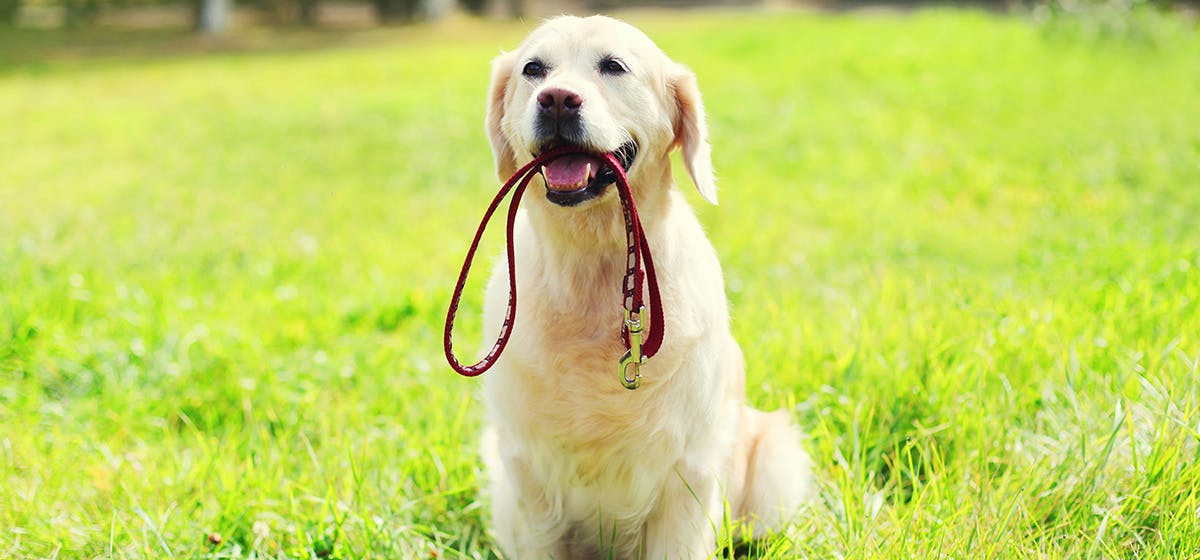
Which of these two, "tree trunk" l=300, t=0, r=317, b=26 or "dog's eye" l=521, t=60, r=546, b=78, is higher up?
"dog's eye" l=521, t=60, r=546, b=78

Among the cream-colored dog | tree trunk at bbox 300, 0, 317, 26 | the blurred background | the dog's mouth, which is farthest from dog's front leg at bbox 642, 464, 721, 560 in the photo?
tree trunk at bbox 300, 0, 317, 26

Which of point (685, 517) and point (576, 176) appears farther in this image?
point (685, 517)

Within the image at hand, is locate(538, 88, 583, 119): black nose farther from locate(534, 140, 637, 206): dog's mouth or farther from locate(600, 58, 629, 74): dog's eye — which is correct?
locate(600, 58, 629, 74): dog's eye

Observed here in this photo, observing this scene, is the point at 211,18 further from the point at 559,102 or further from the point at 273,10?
the point at 559,102

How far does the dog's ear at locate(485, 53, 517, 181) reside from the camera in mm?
2848

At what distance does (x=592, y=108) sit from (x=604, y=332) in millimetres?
556

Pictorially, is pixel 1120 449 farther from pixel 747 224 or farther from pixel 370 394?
pixel 747 224

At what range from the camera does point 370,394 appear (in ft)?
12.4

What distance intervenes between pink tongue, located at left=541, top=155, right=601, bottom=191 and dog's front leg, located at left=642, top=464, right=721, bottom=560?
0.77m

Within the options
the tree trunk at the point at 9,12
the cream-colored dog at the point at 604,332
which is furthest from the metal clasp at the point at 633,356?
the tree trunk at the point at 9,12

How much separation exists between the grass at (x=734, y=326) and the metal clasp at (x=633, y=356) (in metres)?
0.60

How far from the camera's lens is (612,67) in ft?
8.55

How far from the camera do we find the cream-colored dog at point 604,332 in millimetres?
2490

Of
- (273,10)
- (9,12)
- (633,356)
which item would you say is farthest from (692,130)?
(9,12)
